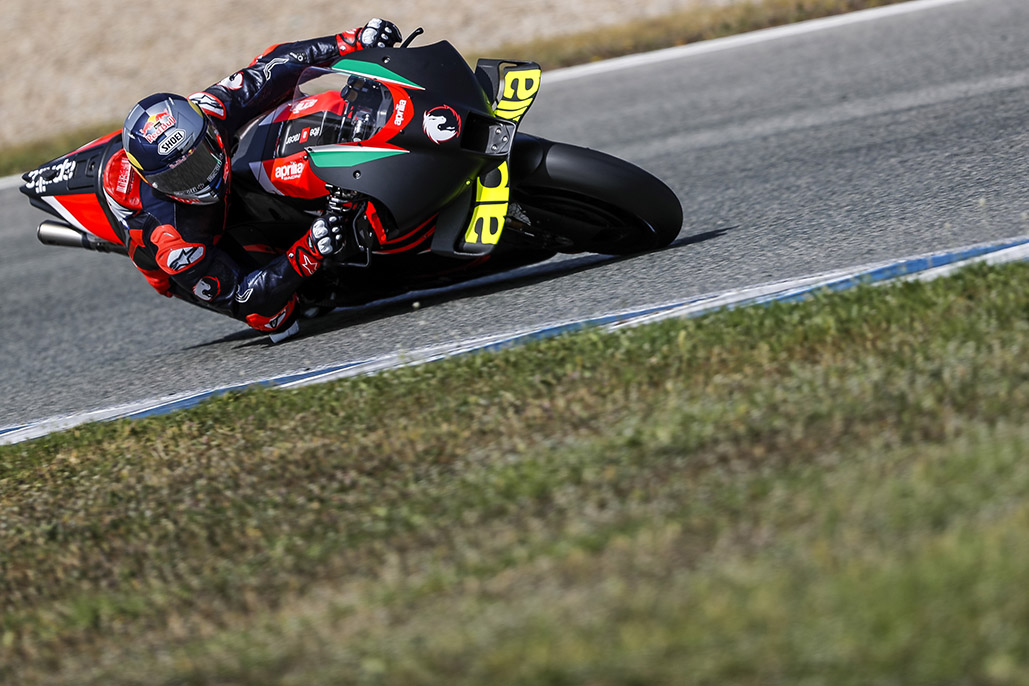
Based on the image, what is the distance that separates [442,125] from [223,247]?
1500 mm

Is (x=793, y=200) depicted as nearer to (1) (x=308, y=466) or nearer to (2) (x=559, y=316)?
(2) (x=559, y=316)

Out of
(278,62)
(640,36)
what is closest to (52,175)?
(278,62)

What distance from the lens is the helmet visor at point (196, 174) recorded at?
500cm

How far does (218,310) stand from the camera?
18.1 feet

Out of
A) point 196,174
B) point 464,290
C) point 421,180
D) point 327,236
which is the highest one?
point 196,174

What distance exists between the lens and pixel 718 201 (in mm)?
6488

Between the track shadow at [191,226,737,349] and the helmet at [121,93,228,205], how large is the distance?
1.09 meters

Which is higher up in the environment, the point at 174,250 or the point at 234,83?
the point at 234,83

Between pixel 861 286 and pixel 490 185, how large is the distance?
1.55m

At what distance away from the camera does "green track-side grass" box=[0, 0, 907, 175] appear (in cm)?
991

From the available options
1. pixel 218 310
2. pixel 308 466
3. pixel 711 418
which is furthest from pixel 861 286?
pixel 218 310

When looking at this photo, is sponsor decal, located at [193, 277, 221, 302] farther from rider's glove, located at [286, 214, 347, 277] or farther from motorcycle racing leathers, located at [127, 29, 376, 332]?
rider's glove, located at [286, 214, 347, 277]

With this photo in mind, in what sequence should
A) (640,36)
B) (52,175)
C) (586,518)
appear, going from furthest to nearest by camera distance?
(640,36) < (52,175) < (586,518)

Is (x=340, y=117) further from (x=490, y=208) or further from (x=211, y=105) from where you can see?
A: (x=211, y=105)
